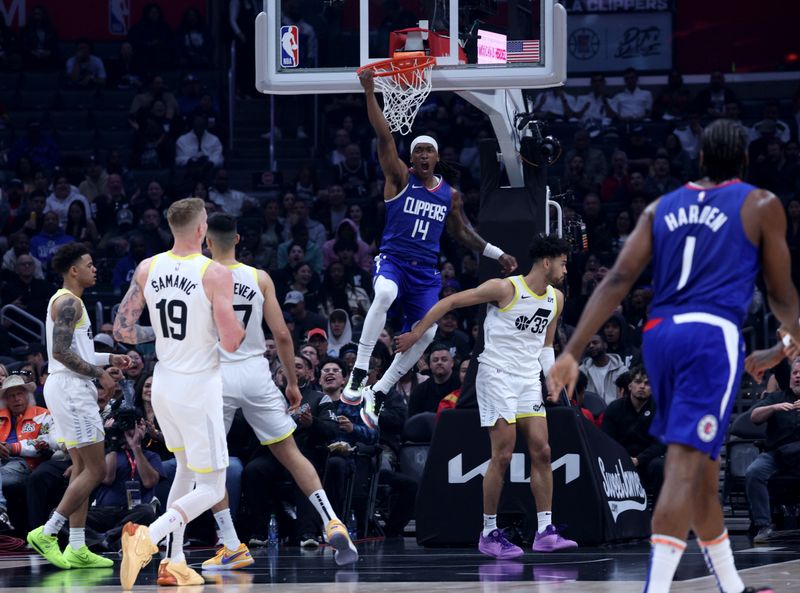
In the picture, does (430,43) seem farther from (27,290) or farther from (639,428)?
(27,290)

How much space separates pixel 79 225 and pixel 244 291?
33.7 ft

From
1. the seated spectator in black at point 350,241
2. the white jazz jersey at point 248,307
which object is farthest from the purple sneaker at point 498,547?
the seated spectator in black at point 350,241

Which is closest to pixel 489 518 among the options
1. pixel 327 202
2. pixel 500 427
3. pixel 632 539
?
pixel 500 427

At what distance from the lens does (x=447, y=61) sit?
11.1m

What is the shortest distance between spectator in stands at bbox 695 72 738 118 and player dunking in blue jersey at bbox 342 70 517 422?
1128cm

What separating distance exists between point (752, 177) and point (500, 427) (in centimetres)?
980

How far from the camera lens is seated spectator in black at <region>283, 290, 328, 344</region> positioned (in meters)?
16.5

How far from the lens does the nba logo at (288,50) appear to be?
11320 mm

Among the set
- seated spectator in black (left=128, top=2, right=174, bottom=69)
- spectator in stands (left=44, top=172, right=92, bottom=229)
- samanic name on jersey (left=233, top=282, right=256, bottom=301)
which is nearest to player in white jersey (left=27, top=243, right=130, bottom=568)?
samanic name on jersey (left=233, top=282, right=256, bottom=301)

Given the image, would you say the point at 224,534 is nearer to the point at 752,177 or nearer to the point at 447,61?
the point at 447,61

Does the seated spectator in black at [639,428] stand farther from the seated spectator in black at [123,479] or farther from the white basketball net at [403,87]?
the seated spectator in black at [123,479]

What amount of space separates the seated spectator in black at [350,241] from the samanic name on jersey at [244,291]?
8.16 meters

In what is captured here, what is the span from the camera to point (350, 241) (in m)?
18.3

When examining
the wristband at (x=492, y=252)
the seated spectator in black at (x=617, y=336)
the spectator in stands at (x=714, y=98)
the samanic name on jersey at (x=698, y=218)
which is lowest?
the seated spectator in black at (x=617, y=336)
